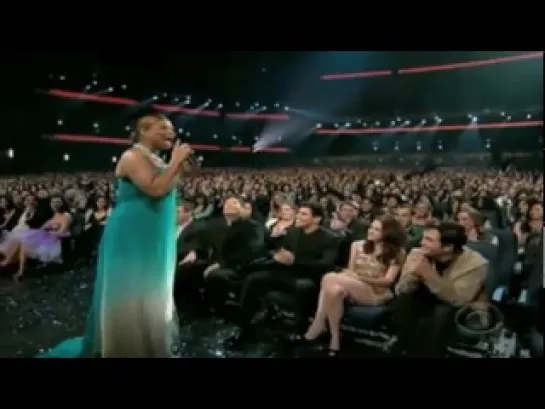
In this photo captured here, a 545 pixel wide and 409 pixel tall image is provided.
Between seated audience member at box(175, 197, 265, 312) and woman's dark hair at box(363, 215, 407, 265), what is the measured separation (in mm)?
456

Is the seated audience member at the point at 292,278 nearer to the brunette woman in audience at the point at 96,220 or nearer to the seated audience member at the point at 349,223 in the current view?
the seated audience member at the point at 349,223

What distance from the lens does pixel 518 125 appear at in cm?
451

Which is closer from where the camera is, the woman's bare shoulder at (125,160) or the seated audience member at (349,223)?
the woman's bare shoulder at (125,160)

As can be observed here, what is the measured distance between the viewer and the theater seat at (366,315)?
455cm

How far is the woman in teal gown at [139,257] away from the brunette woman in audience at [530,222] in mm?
1427

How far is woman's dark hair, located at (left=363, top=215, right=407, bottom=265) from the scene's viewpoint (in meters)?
4.55

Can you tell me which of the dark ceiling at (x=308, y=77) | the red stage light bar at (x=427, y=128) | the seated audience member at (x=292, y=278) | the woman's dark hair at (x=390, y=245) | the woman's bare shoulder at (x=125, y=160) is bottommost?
the seated audience member at (x=292, y=278)

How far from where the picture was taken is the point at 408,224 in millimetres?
4578

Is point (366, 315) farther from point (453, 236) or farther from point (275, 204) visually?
point (275, 204)

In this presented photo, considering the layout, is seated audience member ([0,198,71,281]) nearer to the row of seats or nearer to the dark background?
the dark background

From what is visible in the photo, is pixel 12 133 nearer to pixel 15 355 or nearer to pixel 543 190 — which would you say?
pixel 15 355

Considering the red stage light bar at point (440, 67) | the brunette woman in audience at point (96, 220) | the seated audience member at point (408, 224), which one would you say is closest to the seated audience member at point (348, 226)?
the seated audience member at point (408, 224)

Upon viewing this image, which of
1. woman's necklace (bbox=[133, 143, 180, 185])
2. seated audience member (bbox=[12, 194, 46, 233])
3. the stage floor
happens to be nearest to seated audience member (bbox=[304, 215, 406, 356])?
the stage floor

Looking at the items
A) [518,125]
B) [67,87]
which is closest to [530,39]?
[518,125]
